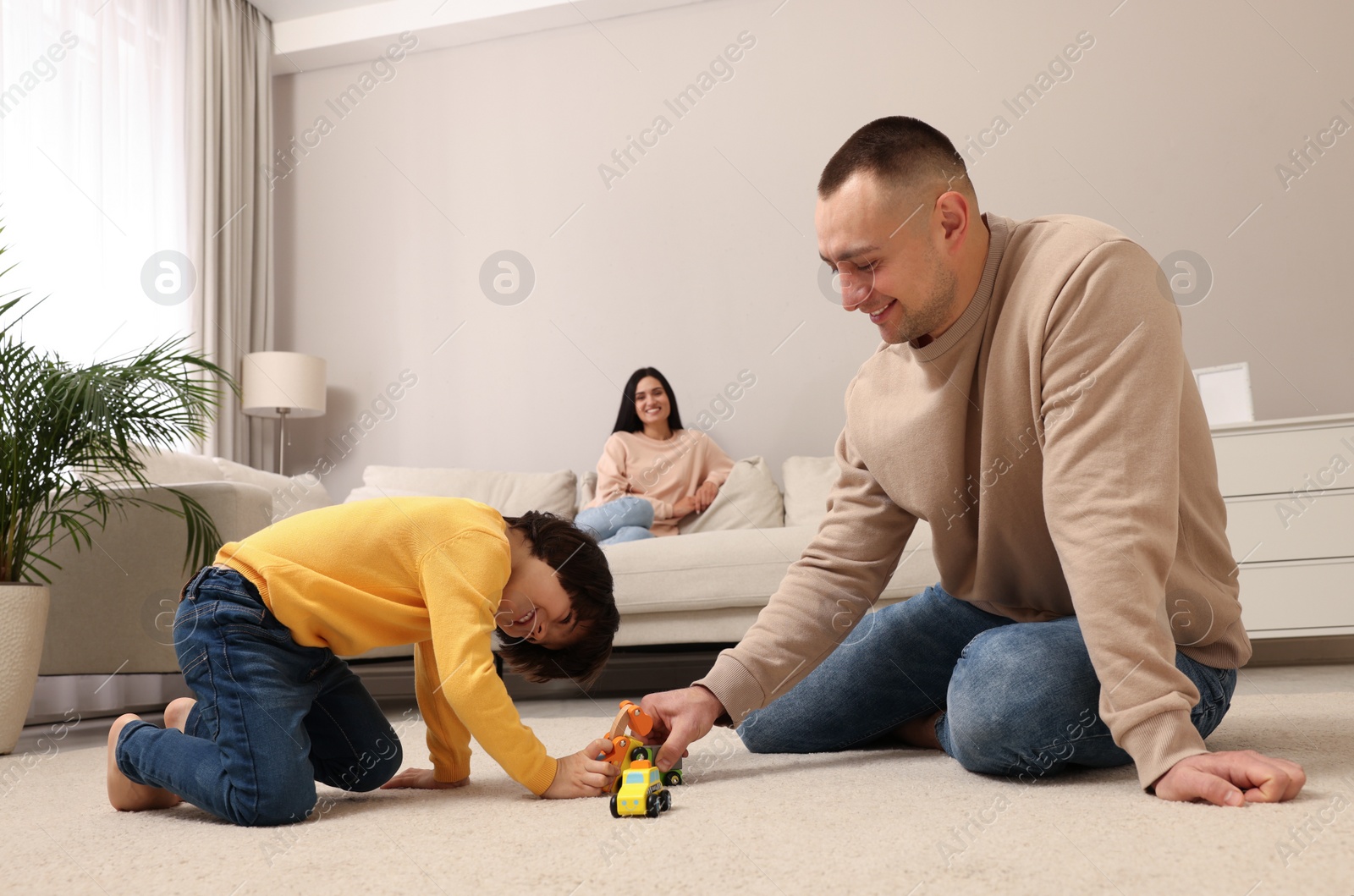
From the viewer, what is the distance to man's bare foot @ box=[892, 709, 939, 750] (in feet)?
5.11

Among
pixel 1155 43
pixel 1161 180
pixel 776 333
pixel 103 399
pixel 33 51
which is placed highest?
pixel 1155 43

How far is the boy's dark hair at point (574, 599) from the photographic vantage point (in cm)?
133

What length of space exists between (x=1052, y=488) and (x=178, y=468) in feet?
8.79

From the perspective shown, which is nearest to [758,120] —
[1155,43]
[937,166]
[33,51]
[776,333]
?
[776,333]

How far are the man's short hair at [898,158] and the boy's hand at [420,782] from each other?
0.98 metres

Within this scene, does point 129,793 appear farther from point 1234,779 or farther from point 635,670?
point 635,670

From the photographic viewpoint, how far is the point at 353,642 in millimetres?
1288

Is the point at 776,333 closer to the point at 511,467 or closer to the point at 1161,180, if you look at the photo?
the point at 511,467

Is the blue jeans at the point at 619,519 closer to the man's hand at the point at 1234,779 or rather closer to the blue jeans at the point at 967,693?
the blue jeans at the point at 967,693

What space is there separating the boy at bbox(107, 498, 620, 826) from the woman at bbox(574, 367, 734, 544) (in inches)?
67.2

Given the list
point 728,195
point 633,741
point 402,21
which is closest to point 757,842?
point 633,741

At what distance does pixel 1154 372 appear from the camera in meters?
1.10

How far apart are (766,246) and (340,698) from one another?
294 cm

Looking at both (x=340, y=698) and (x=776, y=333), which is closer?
(x=340, y=698)
